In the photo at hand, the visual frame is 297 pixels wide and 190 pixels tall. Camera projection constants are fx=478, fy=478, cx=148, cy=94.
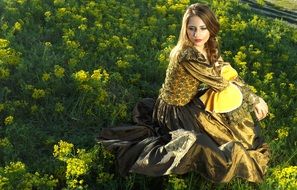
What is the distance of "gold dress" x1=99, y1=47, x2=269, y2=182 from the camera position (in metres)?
4.30

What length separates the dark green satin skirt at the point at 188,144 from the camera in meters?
4.12

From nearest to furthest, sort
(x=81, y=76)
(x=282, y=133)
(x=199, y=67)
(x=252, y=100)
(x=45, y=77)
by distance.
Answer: (x=199, y=67), (x=252, y=100), (x=282, y=133), (x=81, y=76), (x=45, y=77)

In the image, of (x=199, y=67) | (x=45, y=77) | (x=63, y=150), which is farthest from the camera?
(x=45, y=77)

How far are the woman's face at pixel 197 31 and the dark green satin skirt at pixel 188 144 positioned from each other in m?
0.60

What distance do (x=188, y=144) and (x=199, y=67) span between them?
34.8 inches

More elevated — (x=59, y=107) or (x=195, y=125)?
(x=195, y=125)

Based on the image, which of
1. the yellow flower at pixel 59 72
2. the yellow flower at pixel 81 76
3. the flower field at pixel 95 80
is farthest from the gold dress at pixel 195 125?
the yellow flower at pixel 59 72

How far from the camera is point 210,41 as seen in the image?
495 centimetres

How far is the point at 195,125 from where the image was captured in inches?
186

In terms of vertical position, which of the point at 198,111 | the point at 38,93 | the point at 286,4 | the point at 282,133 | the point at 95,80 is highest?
the point at 198,111

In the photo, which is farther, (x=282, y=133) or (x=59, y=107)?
(x=59, y=107)

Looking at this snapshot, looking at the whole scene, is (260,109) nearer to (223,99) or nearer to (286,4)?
(223,99)

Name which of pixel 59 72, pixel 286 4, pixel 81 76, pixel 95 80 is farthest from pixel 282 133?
pixel 286 4

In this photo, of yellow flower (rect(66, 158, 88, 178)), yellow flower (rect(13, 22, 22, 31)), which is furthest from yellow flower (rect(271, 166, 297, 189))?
yellow flower (rect(13, 22, 22, 31))
